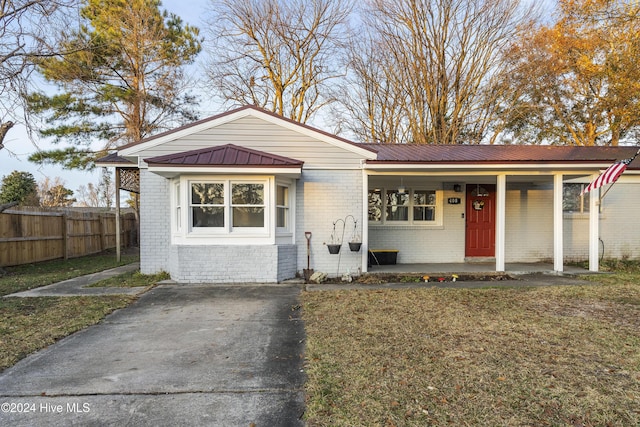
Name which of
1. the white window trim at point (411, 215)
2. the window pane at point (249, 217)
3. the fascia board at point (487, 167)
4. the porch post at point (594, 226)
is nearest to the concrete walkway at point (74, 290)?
the window pane at point (249, 217)

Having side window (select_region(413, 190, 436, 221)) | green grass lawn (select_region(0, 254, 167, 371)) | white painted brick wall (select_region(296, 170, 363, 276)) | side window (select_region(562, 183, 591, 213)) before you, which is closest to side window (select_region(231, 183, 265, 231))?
white painted brick wall (select_region(296, 170, 363, 276))

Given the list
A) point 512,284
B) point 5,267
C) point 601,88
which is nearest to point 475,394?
point 512,284

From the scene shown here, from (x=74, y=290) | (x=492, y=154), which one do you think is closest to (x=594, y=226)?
(x=492, y=154)

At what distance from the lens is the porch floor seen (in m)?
8.80

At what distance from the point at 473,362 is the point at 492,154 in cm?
681

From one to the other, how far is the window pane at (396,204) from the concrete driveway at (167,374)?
19.0ft

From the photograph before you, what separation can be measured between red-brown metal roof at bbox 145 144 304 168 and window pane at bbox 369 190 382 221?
3.55m

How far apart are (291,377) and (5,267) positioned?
10960 millimetres

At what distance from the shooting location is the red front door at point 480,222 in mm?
10648

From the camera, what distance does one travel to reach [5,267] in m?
10.1

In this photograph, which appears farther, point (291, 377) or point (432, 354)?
point (432, 354)

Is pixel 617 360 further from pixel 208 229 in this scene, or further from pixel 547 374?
pixel 208 229

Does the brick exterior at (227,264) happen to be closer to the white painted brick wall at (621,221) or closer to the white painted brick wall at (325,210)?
the white painted brick wall at (325,210)

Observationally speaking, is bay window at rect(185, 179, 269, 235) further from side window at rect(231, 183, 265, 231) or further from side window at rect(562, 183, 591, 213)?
side window at rect(562, 183, 591, 213)
